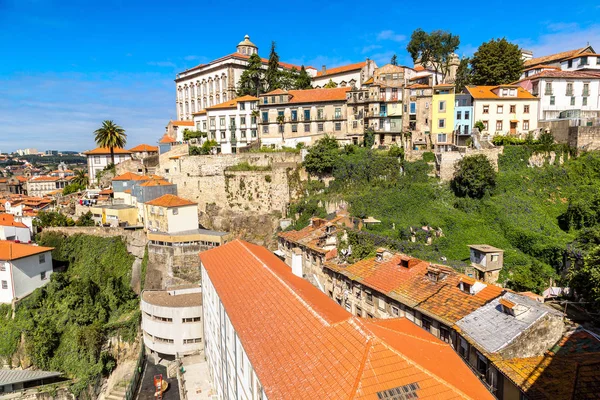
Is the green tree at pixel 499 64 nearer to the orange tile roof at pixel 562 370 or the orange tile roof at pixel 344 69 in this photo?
the orange tile roof at pixel 344 69

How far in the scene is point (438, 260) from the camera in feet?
89.7

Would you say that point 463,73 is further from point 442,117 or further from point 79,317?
point 79,317

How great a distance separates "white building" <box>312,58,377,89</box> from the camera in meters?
62.7

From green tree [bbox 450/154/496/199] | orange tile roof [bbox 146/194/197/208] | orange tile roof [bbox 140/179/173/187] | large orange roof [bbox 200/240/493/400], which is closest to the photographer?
large orange roof [bbox 200/240/493/400]

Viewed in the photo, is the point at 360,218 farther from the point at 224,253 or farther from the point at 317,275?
the point at 224,253

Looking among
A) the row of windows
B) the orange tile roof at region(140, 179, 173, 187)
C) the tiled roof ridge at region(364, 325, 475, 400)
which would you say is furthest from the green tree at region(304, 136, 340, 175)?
the tiled roof ridge at region(364, 325, 475, 400)

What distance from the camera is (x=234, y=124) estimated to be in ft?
182

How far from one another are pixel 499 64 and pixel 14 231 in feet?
200

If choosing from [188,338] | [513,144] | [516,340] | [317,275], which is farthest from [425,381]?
[513,144]

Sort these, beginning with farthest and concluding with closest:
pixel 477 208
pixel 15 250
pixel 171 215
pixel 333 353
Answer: pixel 171 215 → pixel 15 250 → pixel 477 208 → pixel 333 353

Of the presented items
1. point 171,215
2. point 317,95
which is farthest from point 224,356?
point 317,95

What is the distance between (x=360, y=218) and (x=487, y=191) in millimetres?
11671

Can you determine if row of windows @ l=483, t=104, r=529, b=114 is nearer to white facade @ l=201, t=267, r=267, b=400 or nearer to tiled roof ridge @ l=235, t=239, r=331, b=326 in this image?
tiled roof ridge @ l=235, t=239, r=331, b=326

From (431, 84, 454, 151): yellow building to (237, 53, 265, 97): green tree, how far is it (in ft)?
95.0
